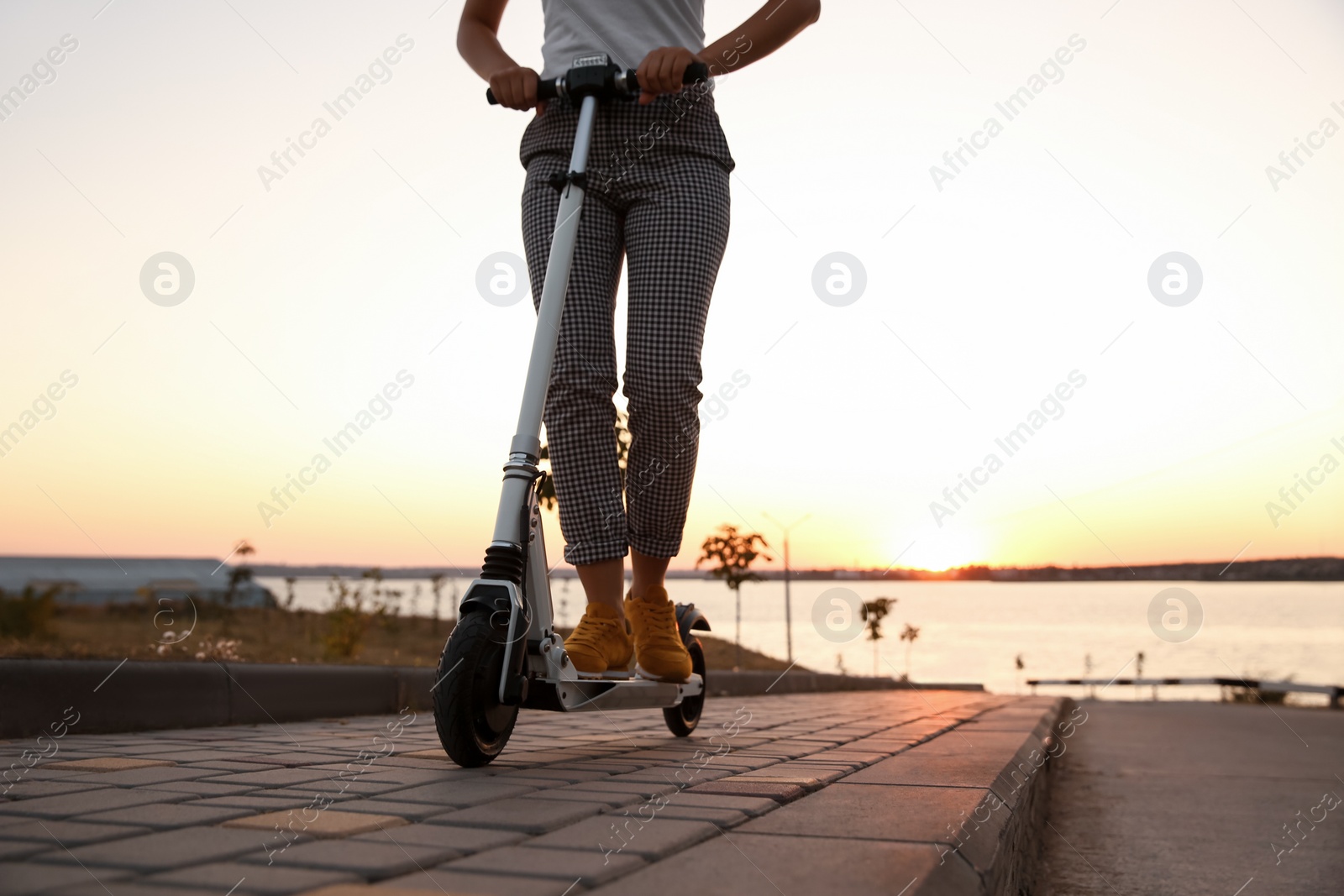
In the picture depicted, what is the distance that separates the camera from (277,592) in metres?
16.0

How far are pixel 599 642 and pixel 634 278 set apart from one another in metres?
0.95

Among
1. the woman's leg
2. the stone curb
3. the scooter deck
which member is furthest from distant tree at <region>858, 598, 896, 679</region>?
the woman's leg

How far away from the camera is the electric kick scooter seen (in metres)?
2.14

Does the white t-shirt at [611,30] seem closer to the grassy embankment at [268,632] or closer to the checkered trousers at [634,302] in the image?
the checkered trousers at [634,302]

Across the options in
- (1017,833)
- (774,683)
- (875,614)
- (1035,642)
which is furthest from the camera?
(1035,642)

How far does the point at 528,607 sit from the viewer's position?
7.85 ft

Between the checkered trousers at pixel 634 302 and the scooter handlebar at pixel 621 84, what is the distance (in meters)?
0.13

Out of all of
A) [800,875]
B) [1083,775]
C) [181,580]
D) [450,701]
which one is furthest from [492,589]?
[181,580]

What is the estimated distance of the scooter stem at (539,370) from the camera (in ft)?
7.81

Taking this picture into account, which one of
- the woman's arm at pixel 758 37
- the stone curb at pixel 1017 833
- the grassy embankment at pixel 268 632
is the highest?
the woman's arm at pixel 758 37

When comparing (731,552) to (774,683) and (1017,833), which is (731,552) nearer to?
(774,683)

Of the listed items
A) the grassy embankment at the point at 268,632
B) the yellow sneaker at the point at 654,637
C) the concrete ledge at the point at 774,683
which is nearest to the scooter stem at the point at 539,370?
the yellow sneaker at the point at 654,637

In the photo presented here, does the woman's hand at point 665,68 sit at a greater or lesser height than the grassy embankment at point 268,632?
greater

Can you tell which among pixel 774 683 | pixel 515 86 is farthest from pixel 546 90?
pixel 774 683
